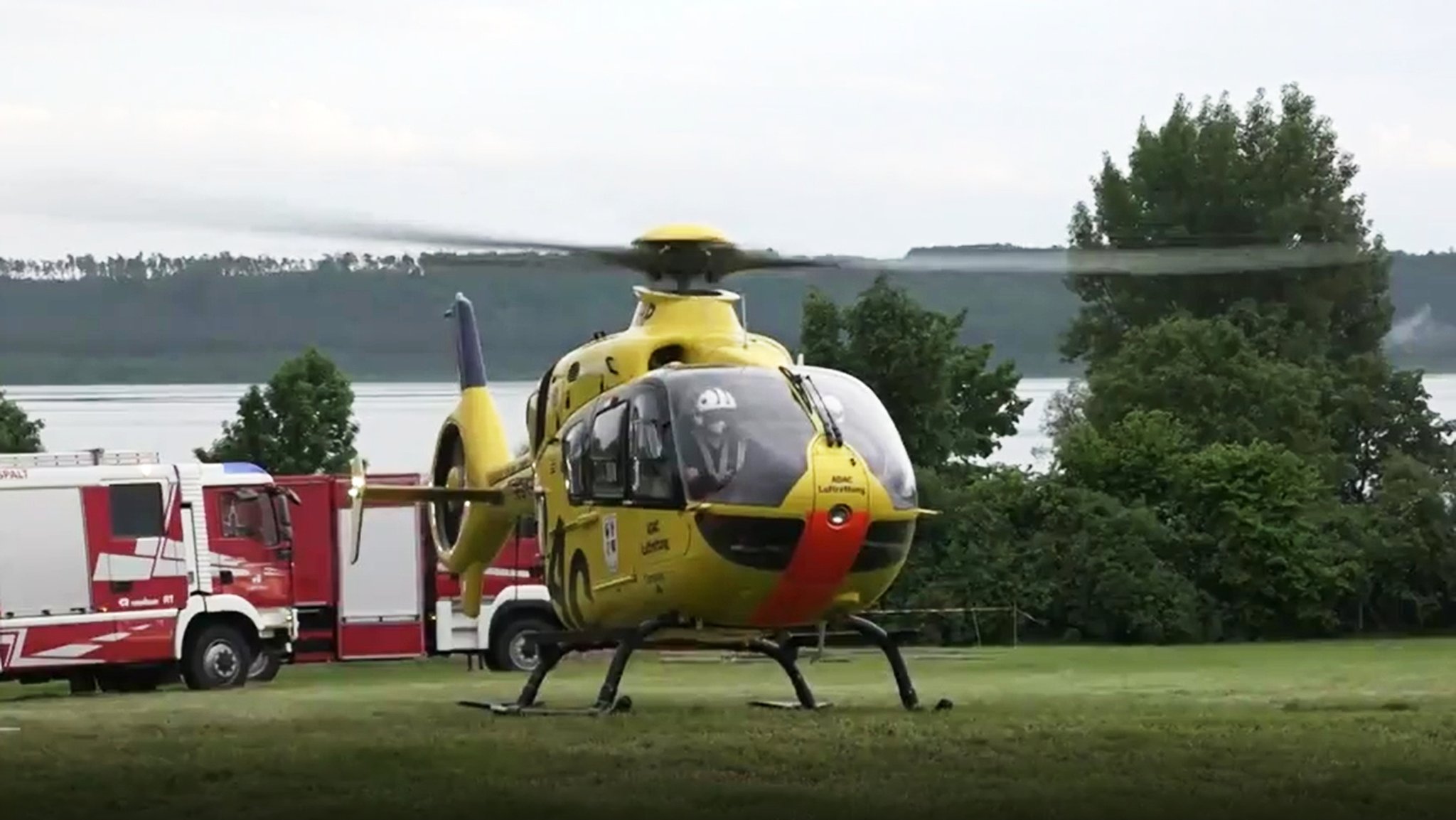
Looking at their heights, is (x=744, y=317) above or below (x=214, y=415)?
above

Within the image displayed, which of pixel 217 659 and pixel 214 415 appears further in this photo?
pixel 214 415

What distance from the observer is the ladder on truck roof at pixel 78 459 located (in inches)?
906

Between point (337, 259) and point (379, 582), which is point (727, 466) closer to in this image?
point (337, 259)

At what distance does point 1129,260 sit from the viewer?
13.9m

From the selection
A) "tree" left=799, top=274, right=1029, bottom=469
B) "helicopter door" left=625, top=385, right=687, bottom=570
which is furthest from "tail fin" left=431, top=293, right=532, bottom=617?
"tree" left=799, top=274, right=1029, bottom=469

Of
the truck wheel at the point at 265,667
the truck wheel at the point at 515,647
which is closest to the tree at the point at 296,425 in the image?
the truck wheel at the point at 515,647

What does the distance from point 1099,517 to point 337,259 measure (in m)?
21.4

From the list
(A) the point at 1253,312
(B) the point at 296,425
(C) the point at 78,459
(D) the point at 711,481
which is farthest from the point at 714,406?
(A) the point at 1253,312

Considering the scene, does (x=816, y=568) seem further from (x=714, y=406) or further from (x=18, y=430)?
(x=18, y=430)

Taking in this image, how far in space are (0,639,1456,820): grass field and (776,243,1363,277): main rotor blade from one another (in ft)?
8.07

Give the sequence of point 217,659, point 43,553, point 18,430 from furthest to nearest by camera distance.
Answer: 1. point 18,430
2. point 217,659
3. point 43,553

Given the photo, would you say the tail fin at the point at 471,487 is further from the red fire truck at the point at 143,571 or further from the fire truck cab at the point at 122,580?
the fire truck cab at the point at 122,580

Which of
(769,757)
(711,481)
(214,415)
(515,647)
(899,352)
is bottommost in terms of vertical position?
(515,647)

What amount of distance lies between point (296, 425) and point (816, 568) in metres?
26.1
